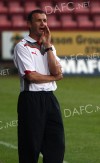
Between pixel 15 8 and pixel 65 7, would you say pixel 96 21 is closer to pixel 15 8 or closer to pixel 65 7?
pixel 65 7

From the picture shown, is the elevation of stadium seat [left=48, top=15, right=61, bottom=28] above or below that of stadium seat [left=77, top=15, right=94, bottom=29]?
above

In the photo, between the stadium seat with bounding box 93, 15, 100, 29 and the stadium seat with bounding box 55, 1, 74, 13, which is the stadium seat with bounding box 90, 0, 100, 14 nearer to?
the stadium seat with bounding box 93, 15, 100, 29

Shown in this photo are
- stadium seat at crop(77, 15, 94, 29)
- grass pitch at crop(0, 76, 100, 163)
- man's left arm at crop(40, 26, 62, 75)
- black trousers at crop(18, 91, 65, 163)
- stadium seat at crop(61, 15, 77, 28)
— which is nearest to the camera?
man's left arm at crop(40, 26, 62, 75)

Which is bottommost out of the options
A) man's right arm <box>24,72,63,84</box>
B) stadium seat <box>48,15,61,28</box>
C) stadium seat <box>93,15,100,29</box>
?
stadium seat <box>93,15,100,29</box>

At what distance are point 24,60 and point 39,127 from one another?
2.04ft

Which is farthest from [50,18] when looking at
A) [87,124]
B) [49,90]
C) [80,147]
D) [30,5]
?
[49,90]

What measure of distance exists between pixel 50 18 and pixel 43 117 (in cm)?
1493

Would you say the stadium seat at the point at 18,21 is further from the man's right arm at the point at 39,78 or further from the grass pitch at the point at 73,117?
the man's right arm at the point at 39,78

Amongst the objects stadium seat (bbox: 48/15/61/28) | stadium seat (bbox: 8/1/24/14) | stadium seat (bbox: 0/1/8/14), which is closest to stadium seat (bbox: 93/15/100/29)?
stadium seat (bbox: 48/15/61/28)

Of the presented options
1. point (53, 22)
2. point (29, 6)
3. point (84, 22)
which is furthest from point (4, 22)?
point (84, 22)

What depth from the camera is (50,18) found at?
20.9 metres

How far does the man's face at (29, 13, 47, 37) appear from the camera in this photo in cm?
611

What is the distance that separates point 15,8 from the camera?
21.6 m

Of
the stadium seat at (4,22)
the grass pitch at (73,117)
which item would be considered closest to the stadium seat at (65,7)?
the stadium seat at (4,22)
